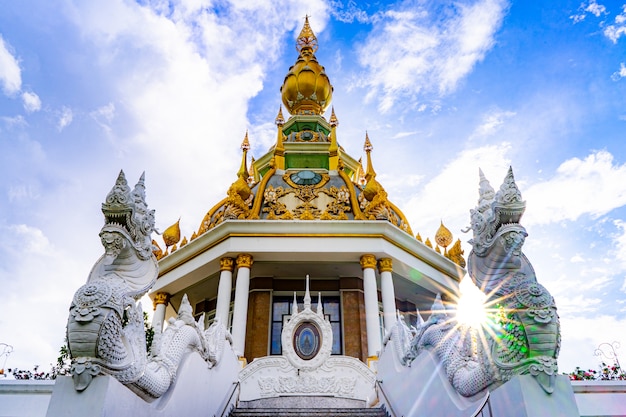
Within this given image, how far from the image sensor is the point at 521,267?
15.5ft

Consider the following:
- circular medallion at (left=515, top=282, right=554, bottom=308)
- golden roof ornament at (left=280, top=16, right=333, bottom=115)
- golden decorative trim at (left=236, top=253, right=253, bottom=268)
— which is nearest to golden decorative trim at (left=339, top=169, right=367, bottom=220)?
golden decorative trim at (left=236, top=253, right=253, bottom=268)

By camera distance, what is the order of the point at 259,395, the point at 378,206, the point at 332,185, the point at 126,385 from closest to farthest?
1. the point at 126,385
2. the point at 259,395
3. the point at 378,206
4. the point at 332,185

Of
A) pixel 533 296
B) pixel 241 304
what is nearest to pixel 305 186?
pixel 241 304

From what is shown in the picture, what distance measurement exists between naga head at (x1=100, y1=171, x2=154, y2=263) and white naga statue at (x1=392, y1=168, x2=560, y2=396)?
3.43 m

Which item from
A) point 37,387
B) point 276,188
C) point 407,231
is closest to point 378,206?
point 407,231

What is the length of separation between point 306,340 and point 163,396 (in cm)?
603

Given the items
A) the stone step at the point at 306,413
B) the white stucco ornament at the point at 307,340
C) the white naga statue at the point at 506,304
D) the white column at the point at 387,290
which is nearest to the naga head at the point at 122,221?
the white naga statue at the point at 506,304

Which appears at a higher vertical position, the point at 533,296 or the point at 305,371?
the point at 305,371

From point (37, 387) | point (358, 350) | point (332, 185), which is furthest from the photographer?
point (332, 185)

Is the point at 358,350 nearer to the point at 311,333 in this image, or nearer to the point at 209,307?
the point at 311,333

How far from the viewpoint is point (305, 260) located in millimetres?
16141

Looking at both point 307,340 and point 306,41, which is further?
point 306,41

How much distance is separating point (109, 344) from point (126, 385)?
0.53 metres

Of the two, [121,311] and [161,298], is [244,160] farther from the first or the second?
[121,311]
